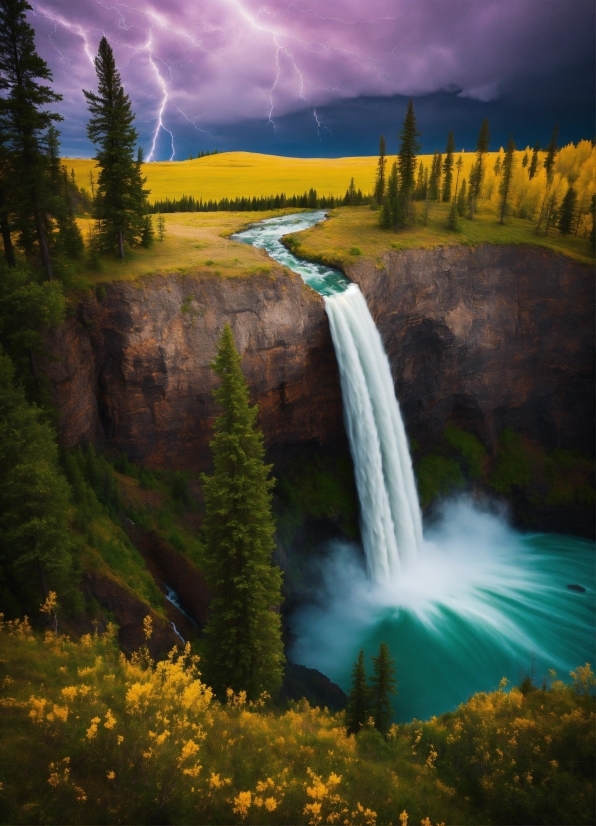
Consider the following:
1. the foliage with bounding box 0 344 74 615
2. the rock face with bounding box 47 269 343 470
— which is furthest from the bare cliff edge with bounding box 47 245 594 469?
the foliage with bounding box 0 344 74 615

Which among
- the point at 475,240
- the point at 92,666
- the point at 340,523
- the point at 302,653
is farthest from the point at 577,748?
the point at 475,240

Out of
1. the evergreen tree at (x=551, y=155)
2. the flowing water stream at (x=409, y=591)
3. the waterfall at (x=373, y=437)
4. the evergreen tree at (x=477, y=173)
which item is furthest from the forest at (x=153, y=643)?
the evergreen tree at (x=551, y=155)

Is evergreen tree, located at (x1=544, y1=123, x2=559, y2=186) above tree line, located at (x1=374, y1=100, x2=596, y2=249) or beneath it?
above

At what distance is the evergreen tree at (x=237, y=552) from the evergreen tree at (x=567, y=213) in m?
52.3

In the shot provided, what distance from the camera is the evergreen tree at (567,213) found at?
55.0 metres

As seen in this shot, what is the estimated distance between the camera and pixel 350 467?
4103 cm

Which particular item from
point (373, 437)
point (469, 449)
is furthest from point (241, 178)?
point (373, 437)

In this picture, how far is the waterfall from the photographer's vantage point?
34.8m

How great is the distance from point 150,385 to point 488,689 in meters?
27.0

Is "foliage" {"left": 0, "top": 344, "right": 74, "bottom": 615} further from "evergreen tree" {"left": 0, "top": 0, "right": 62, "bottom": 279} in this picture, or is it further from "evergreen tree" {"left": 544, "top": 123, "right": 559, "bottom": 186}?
"evergreen tree" {"left": 544, "top": 123, "right": 559, "bottom": 186}

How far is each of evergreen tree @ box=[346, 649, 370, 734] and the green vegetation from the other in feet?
1.47

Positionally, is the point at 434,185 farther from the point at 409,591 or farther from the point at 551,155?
the point at 409,591

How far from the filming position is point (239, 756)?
12195mm

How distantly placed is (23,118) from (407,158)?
41.6m
